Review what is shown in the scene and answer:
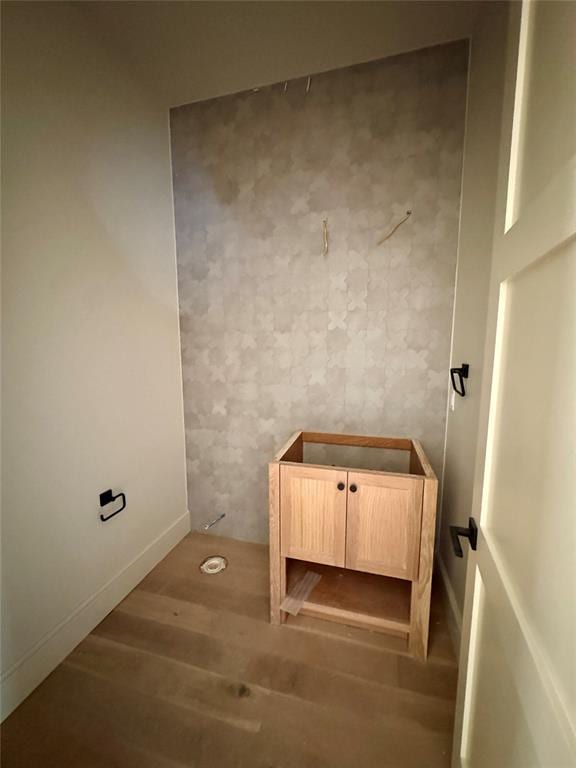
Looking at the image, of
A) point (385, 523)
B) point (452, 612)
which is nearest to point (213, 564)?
point (385, 523)

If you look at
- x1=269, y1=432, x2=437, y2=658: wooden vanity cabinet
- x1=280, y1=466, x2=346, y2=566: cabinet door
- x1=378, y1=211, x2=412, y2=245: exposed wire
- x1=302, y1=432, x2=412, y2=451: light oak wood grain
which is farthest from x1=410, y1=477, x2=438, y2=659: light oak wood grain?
x1=378, y1=211, x2=412, y2=245: exposed wire

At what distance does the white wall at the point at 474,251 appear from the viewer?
3.86 feet

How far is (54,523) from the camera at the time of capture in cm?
131

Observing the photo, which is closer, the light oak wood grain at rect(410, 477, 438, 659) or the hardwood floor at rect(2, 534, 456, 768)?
the hardwood floor at rect(2, 534, 456, 768)

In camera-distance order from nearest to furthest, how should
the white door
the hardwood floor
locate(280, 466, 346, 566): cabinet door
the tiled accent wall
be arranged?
the white door, the hardwood floor, locate(280, 466, 346, 566): cabinet door, the tiled accent wall

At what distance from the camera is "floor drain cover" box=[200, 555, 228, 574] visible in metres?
1.85

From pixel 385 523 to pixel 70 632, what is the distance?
143cm

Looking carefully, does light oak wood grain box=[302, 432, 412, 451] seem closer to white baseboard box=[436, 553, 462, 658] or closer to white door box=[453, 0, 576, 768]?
white baseboard box=[436, 553, 462, 658]

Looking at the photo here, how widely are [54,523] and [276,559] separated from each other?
95cm

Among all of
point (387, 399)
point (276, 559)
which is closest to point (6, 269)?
point (276, 559)

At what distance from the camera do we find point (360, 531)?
1367mm

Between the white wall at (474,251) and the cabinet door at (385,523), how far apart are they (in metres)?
0.24

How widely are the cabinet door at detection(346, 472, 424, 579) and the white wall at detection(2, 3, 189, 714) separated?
1.17 meters

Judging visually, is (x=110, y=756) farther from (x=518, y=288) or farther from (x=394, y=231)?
(x=394, y=231)
